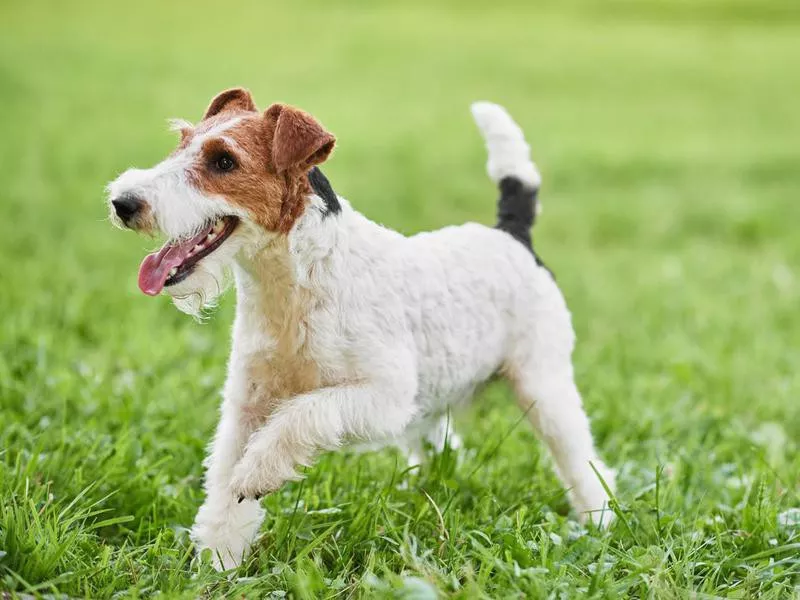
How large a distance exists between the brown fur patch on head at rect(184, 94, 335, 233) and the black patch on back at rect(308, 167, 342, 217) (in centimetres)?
4

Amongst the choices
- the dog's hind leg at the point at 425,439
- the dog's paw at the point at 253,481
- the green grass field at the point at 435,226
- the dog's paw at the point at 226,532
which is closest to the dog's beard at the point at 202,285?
the dog's paw at the point at 253,481

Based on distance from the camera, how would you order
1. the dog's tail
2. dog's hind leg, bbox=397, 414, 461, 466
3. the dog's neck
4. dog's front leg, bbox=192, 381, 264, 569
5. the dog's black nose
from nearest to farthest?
the dog's black nose, the dog's neck, dog's front leg, bbox=192, 381, 264, 569, dog's hind leg, bbox=397, 414, 461, 466, the dog's tail

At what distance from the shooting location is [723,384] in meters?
6.23

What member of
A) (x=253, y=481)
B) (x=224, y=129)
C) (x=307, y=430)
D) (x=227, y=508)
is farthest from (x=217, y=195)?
(x=227, y=508)

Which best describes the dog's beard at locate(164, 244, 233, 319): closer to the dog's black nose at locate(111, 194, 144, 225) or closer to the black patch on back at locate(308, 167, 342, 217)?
the dog's black nose at locate(111, 194, 144, 225)

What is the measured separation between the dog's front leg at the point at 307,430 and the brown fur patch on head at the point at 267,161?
0.55 m

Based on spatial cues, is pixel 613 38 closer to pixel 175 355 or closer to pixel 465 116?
pixel 465 116

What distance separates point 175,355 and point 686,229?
260 inches

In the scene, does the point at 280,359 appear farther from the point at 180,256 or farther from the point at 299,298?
the point at 180,256

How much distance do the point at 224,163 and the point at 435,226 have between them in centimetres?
697

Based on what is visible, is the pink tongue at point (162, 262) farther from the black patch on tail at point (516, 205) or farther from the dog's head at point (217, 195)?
the black patch on tail at point (516, 205)

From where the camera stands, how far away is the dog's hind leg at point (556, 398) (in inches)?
157

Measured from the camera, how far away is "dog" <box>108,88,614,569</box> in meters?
3.05

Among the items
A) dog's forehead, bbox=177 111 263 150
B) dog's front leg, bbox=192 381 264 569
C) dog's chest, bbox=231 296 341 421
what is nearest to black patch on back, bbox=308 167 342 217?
dog's forehead, bbox=177 111 263 150
